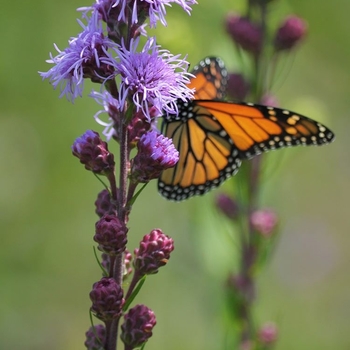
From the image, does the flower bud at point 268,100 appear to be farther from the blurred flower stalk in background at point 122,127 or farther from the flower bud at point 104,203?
the flower bud at point 104,203

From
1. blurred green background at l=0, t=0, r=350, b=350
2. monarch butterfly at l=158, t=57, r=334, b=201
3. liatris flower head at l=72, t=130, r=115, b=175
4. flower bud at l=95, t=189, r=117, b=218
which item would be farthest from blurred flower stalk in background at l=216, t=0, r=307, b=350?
liatris flower head at l=72, t=130, r=115, b=175

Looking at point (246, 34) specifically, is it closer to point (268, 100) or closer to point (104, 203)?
point (268, 100)

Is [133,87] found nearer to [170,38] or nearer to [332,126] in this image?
[170,38]

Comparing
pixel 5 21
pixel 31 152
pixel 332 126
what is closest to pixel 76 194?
pixel 31 152

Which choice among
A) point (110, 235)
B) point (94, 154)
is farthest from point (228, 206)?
point (110, 235)

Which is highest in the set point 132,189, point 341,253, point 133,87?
point 341,253

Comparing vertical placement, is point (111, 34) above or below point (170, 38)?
below
